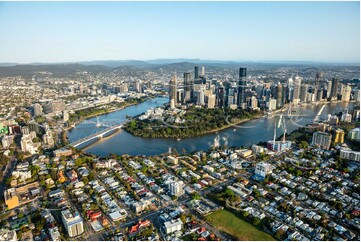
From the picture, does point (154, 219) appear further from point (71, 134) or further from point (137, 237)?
point (71, 134)

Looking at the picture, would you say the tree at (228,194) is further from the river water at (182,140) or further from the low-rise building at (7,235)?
the low-rise building at (7,235)

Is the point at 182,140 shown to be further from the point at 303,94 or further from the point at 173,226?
the point at 303,94

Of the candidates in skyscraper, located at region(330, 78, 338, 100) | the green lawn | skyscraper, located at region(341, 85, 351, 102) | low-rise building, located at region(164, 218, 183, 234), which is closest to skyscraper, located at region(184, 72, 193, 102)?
skyscraper, located at region(330, 78, 338, 100)

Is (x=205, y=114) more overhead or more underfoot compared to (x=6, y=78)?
more underfoot

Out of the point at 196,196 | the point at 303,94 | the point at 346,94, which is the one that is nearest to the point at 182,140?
the point at 196,196

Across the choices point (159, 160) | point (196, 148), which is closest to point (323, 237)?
point (159, 160)

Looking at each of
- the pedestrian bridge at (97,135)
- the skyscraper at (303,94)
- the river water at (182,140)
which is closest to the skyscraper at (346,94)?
the skyscraper at (303,94)

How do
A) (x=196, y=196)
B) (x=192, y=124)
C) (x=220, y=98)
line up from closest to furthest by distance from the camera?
(x=196, y=196) < (x=192, y=124) < (x=220, y=98)
